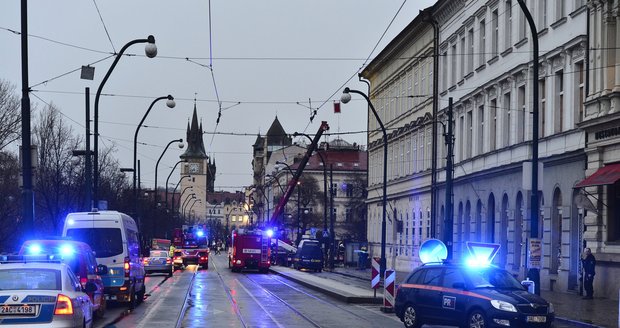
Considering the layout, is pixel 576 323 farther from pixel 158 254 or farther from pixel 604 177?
pixel 158 254

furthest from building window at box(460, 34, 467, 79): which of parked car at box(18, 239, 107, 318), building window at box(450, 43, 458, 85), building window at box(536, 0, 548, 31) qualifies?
parked car at box(18, 239, 107, 318)

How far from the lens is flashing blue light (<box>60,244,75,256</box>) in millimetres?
22359

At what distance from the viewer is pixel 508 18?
150 feet

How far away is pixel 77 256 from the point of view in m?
22.3

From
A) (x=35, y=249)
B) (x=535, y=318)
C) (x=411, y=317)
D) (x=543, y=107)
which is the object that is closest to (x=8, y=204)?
(x=543, y=107)

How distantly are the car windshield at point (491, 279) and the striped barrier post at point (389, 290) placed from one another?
18.8 feet

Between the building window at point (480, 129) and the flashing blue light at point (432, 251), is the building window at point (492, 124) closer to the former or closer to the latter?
the building window at point (480, 129)

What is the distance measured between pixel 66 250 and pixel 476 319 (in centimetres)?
897

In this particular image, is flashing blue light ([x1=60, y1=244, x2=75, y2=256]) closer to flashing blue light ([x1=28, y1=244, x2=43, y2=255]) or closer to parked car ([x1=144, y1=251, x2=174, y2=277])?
flashing blue light ([x1=28, y1=244, x2=43, y2=255])

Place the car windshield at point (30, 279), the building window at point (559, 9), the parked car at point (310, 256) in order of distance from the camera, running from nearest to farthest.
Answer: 1. the car windshield at point (30, 279)
2. the building window at point (559, 9)
3. the parked car at point (310, 256)

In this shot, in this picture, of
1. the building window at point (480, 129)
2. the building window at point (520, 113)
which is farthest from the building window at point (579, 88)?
the building window at point (480, 129)

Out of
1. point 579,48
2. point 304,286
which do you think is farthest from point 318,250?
point 579,48

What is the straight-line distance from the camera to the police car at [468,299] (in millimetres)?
20875

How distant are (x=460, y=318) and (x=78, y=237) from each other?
41.1 ft
